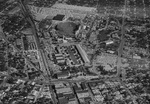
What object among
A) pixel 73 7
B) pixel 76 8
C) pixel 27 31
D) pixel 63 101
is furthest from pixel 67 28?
pixel 63 101

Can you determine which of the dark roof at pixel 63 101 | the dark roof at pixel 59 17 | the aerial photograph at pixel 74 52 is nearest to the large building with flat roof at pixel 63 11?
the aerial photograph at pixel 74 52

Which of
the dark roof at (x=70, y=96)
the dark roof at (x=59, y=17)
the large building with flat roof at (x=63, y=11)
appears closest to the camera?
the dark roof at (x=70, y=96)

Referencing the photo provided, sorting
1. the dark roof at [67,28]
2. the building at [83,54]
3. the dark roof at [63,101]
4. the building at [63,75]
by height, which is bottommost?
the dark roof at [63,101]

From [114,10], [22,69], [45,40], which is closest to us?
[22,69]

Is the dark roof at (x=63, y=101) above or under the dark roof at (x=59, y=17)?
under

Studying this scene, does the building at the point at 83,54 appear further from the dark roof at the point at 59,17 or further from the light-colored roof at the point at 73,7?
the light-colored roof at the point at 73,7

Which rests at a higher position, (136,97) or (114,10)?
(114,10)

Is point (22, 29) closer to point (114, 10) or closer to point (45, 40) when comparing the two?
point (45, 40)

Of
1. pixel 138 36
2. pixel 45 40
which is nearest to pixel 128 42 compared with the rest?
pixel 138 36
